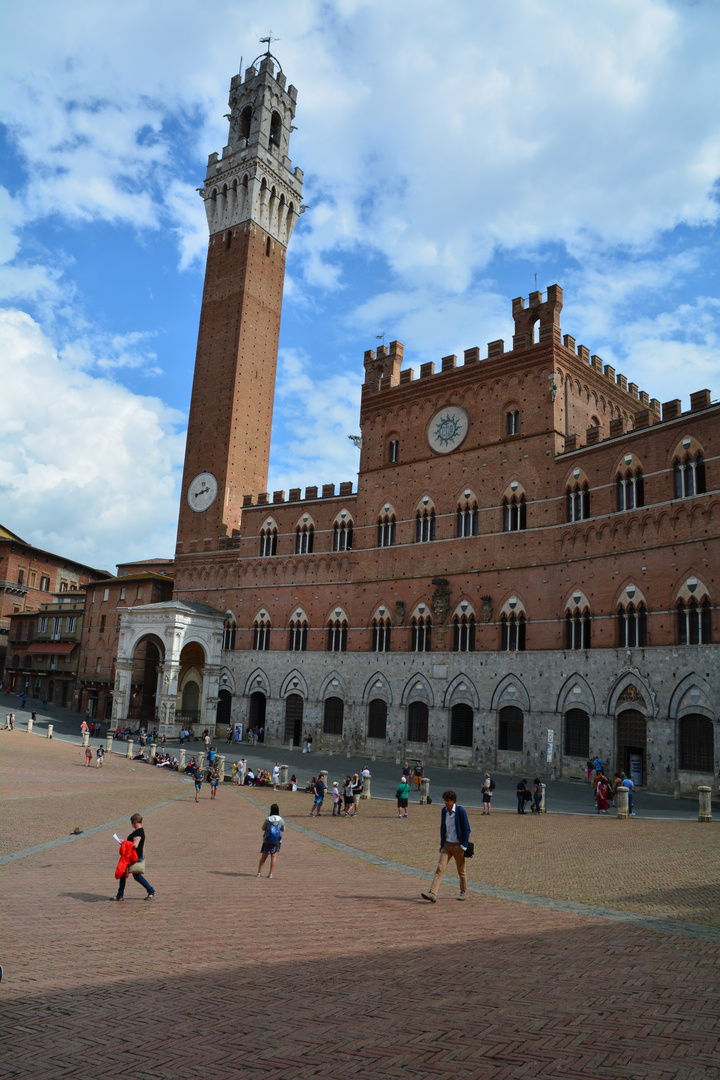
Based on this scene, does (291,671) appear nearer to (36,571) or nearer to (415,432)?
(415,432)

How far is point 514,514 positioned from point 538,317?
403 inches

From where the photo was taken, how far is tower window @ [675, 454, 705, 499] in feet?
91.8

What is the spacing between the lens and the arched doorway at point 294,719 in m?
42.4

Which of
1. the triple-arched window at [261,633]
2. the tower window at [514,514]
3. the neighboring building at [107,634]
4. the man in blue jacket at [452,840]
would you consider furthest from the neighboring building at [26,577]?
the man in blue jacket at [452,840]

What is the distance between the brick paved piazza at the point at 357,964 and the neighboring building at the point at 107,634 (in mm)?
37736

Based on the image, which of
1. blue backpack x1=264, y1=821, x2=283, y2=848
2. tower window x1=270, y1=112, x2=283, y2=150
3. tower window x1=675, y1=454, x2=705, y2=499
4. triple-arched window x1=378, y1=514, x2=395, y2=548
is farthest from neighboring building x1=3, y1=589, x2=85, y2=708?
blue backpack x1=264, y1=821, x2=283, y2=848

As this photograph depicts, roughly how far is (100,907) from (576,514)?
2701 cm

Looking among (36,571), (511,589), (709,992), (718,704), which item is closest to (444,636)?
(511,589)

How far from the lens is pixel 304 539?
147 feet

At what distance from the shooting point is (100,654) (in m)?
55.2

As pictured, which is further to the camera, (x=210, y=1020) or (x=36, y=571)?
(x=36, y=571)

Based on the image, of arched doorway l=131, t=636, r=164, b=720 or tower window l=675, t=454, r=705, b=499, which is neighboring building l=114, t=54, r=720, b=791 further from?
arched doorway l=131, t=636, r=164, b=720

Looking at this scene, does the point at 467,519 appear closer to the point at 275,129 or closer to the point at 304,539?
the point at 304,539

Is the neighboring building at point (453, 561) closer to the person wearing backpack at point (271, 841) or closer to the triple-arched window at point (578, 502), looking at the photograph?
the triple-arched window at point (578, 502)
